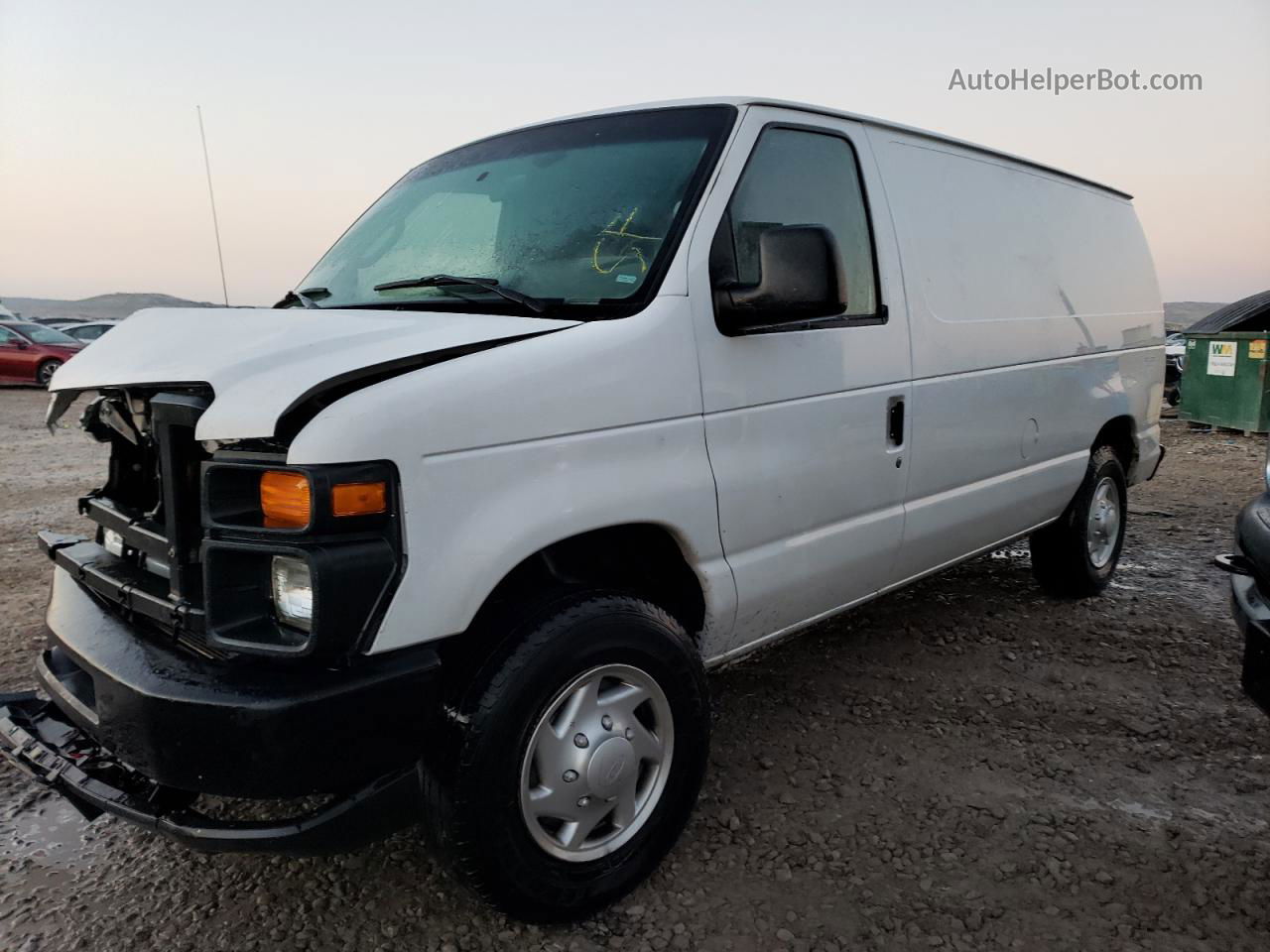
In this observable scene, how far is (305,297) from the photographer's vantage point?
3.21 meters

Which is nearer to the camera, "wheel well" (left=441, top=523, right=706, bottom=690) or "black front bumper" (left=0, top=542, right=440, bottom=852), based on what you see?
"black front bumper" (left=0, top=542, right=440, bottom=852)

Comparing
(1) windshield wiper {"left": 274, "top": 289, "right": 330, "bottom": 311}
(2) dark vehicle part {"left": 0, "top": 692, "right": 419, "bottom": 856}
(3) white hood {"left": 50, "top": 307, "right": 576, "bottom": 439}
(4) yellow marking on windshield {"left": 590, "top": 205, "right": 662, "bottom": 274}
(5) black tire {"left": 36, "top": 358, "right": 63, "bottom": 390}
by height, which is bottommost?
(5) black tire {"left": 36, "top": 358, "right": 63, "bottom": 390}

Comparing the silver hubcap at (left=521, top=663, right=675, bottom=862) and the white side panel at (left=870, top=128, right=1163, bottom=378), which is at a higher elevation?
the white side panel at (left=870, top=128, right=1163, bottom=378)

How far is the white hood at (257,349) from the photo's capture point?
1966 mm

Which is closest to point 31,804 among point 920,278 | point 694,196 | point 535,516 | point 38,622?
point 38,622

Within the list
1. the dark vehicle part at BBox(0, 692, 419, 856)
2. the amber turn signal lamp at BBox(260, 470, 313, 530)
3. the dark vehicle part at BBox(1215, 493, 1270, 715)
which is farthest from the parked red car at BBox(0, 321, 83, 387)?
the dark vehicle part at BBox(1215, 493, 1270, 715)

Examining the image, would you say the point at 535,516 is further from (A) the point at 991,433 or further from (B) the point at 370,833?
(A) the point at 991,433

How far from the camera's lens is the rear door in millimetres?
2697

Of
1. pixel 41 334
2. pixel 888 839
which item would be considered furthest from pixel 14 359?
pixel 888 839

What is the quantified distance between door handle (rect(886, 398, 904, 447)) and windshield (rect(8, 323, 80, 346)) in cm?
2004

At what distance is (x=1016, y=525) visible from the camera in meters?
4.25

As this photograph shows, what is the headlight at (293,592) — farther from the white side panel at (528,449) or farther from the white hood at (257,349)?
the white hood at (257,349)

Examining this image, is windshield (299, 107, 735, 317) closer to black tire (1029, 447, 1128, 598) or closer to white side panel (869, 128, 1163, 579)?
white side panel (869, 128, 1163, 579)

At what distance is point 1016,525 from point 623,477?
101 inches
